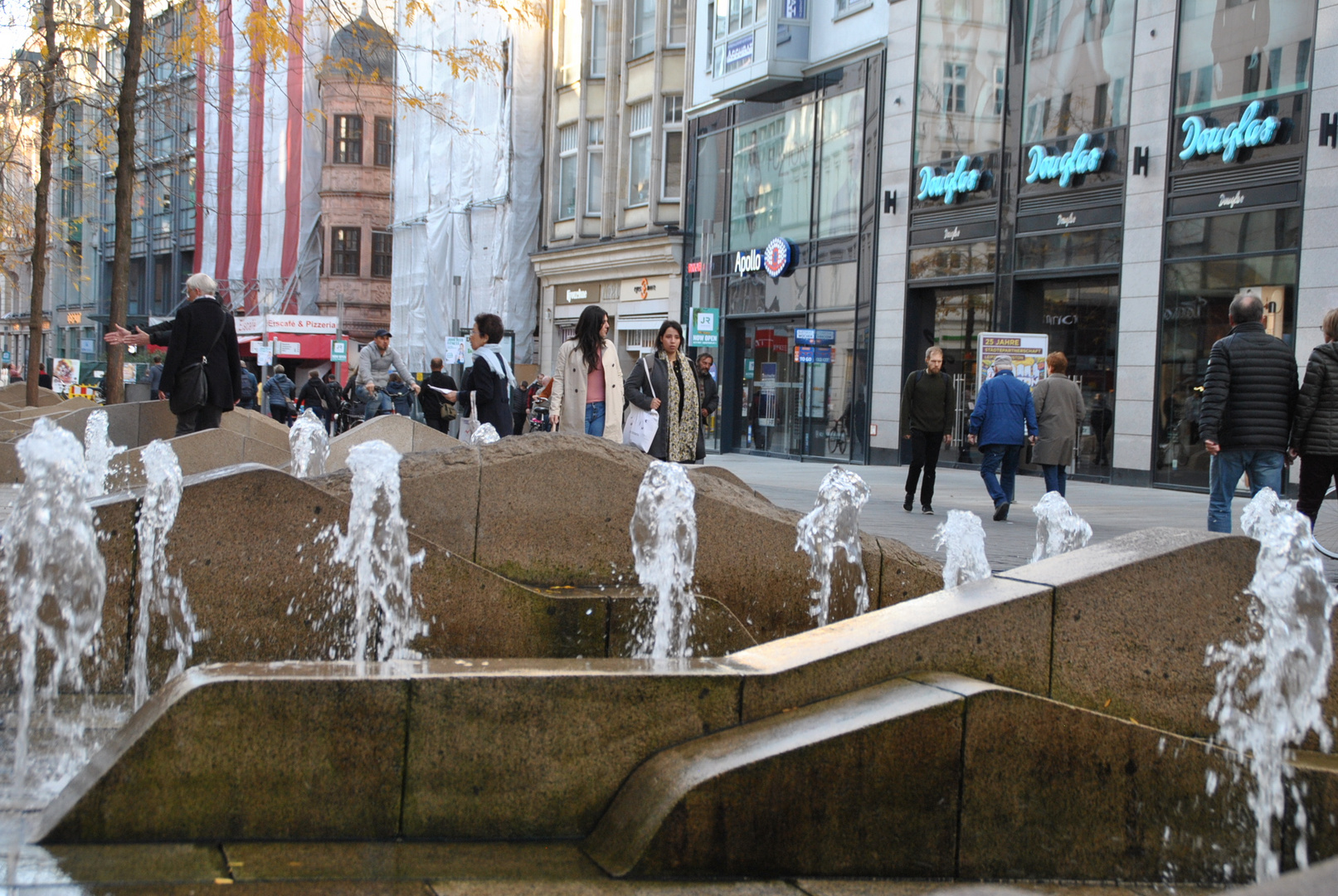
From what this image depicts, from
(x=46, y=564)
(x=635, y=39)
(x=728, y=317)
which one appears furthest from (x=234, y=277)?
(x=46, y=564)

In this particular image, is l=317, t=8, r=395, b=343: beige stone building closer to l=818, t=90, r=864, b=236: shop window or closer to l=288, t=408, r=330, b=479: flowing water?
l=818, t=90, r=864, b=236: shop window

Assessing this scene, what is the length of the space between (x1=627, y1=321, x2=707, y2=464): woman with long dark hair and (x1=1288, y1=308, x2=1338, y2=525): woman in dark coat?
452 cm

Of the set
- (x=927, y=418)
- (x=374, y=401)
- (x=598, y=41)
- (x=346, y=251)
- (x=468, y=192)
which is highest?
(x=598, y=41)

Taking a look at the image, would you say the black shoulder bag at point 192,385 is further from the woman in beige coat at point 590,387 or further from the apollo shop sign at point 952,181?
the apollo shop sign at point 952,181

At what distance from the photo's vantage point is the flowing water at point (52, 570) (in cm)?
509

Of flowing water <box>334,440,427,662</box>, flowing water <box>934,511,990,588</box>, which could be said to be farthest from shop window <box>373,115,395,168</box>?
flowing water <box>334,440,427,662</box>

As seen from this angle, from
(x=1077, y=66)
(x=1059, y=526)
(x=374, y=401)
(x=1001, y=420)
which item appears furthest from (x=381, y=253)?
(x=1059, y=526)

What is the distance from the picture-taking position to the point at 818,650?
13.7 feet

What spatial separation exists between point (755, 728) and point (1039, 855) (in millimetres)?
894

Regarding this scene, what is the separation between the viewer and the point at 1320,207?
1756 centimetres

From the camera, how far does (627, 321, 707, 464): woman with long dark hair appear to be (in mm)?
11109

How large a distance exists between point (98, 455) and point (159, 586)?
605cm

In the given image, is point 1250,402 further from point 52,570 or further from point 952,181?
point 952,181

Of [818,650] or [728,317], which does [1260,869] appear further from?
[728,317]
